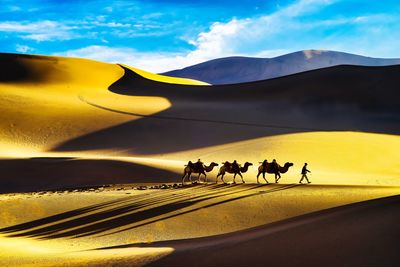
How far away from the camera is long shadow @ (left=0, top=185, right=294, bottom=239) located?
1125 centimetres

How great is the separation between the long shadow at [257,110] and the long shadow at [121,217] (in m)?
15.3

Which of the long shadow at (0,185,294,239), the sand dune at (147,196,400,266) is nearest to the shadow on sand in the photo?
the long shadow at (0,185,294,239)

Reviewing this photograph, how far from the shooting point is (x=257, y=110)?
138ft

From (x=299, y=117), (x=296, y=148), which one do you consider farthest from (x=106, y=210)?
(x=299, y=117)

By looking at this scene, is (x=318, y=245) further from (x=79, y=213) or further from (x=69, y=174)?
(x=69, y=174)

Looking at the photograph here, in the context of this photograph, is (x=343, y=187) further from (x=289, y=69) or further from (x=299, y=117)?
(x=289, y=69)

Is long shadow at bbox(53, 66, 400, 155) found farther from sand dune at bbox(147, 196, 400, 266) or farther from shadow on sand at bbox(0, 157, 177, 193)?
sand dune at bbox(147, 196, 400, 266)

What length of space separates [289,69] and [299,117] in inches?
5930

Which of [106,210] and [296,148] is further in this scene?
[296,148]

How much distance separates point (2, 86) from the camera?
4841 centimetres

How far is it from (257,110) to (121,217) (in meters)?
30.9

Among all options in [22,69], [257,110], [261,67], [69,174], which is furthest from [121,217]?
[261,67]

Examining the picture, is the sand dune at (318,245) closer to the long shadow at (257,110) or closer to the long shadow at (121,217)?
the long shadow at (121,217)

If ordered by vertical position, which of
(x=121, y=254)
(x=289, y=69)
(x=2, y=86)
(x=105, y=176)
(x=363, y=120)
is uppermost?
(x=289, y=69)
